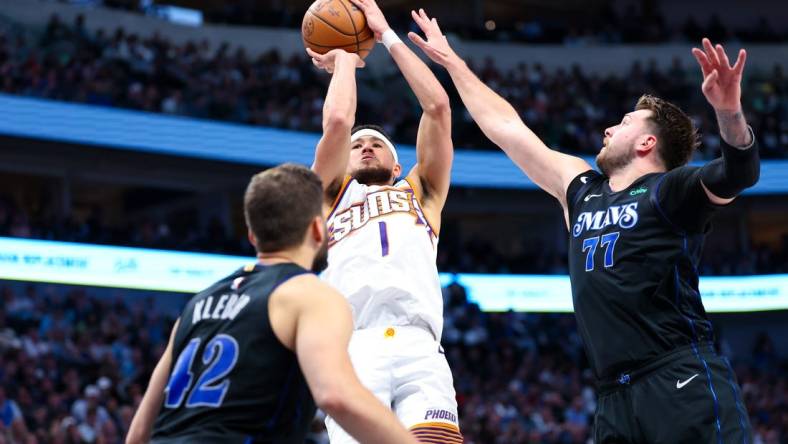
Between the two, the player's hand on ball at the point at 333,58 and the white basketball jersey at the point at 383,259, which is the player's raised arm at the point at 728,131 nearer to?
the white basketball jersey at the point at 383,259

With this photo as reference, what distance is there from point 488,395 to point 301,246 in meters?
15.5

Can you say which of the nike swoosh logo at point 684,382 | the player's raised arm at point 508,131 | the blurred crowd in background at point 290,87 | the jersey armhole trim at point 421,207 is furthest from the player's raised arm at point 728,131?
→ the blurred crowd in background at point 290,87

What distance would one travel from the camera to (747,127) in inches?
162

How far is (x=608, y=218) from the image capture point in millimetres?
4551

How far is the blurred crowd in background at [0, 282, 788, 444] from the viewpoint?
1342 cm

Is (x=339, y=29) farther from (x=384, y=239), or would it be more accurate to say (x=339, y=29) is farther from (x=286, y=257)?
(x=286, y=257)

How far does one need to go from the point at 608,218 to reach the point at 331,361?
79.3 inches

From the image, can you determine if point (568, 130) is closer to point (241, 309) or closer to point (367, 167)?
point (367, 167)

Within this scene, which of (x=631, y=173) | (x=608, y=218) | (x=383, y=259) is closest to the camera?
(x=608, y=218)

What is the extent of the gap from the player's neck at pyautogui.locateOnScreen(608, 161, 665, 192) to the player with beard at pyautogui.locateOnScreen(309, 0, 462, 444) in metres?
1.04

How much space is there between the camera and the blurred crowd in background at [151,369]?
528 inches

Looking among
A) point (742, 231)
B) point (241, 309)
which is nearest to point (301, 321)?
point (241, 309)

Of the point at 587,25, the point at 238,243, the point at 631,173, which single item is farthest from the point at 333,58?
the point at 587,25

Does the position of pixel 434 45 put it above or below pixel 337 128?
above
